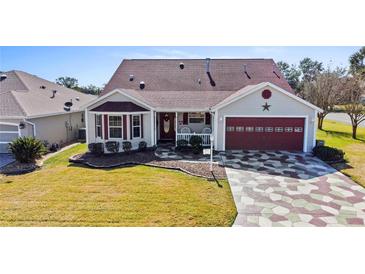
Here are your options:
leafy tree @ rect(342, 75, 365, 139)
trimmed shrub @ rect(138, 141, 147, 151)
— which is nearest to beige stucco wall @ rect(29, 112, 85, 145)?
trimmed shrub @ rect(138, 141, 147, 151)

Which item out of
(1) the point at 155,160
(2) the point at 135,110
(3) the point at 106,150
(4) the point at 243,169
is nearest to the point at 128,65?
(2) the point at 135,110

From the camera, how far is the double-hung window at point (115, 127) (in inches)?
628

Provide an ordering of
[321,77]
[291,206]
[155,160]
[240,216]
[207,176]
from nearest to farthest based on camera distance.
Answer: [240,216], [291,206], [207,176], [155,160], [321,77]

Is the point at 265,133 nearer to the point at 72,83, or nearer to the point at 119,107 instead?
the point at 119,107

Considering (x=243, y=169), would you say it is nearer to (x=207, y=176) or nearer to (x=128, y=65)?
(x=207, y=176)

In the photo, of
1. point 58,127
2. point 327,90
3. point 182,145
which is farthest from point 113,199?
point 327,90

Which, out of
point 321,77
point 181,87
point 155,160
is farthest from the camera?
point 321,77

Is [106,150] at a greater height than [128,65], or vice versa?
[128,65]

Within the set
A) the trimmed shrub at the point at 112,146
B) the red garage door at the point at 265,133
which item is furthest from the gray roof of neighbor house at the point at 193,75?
the trimmed shrub at the point at 112,146

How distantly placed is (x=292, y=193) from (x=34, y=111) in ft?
51.0

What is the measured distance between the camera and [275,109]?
51.4 feet

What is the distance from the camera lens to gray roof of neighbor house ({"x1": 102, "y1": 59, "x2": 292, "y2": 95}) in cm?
2039

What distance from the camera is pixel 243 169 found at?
1211 centimetres

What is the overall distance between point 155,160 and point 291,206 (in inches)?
297
